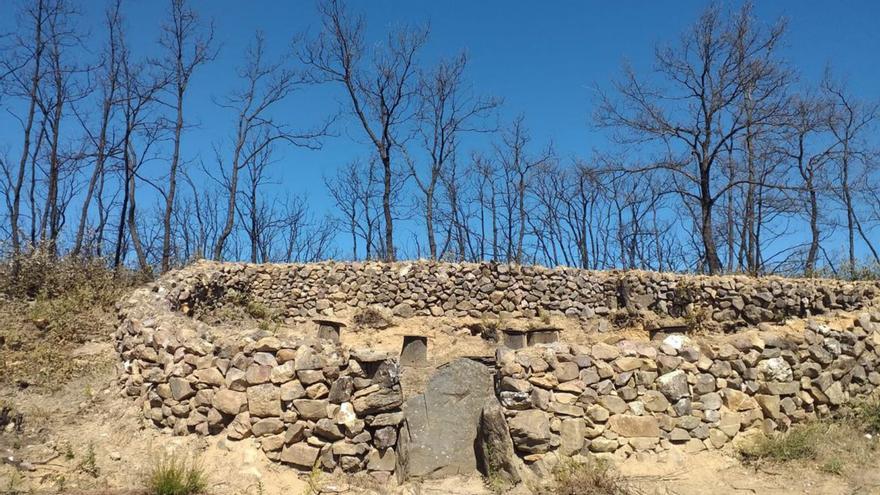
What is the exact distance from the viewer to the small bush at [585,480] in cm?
584

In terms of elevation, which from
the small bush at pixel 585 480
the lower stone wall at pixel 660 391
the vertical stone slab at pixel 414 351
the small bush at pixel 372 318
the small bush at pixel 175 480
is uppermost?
the small bush at pixel 372 318

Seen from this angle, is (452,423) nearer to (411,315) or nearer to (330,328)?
(330,328)

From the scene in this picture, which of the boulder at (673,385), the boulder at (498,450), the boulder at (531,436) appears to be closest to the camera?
the boulder at (498,450)

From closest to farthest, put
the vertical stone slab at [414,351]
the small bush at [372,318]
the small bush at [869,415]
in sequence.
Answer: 1. the small bush at [869,415]
2. the vertical stone slab at [414,351]
3. the small bush at [372,318]

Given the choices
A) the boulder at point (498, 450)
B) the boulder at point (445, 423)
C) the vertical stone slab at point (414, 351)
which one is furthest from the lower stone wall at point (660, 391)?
the vertical stone slab at point (414, 351)

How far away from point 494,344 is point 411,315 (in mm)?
2683

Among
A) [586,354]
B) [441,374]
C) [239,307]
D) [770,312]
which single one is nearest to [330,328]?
[239,307]

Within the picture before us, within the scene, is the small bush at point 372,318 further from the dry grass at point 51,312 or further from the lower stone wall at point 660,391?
the lower stone wall at point 660,391

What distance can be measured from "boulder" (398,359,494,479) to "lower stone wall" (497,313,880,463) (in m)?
0.42

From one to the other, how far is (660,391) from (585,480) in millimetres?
1486

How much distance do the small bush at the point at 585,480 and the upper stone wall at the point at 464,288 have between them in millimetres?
9008

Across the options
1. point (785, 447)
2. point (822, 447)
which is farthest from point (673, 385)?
point (822, 447)

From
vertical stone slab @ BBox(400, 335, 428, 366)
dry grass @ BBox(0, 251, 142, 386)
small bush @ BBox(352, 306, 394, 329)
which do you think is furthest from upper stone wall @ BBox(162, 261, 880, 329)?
vertical stone slab @ BBox(400, 335, 428, 366)

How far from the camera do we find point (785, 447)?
6531 millimetres
